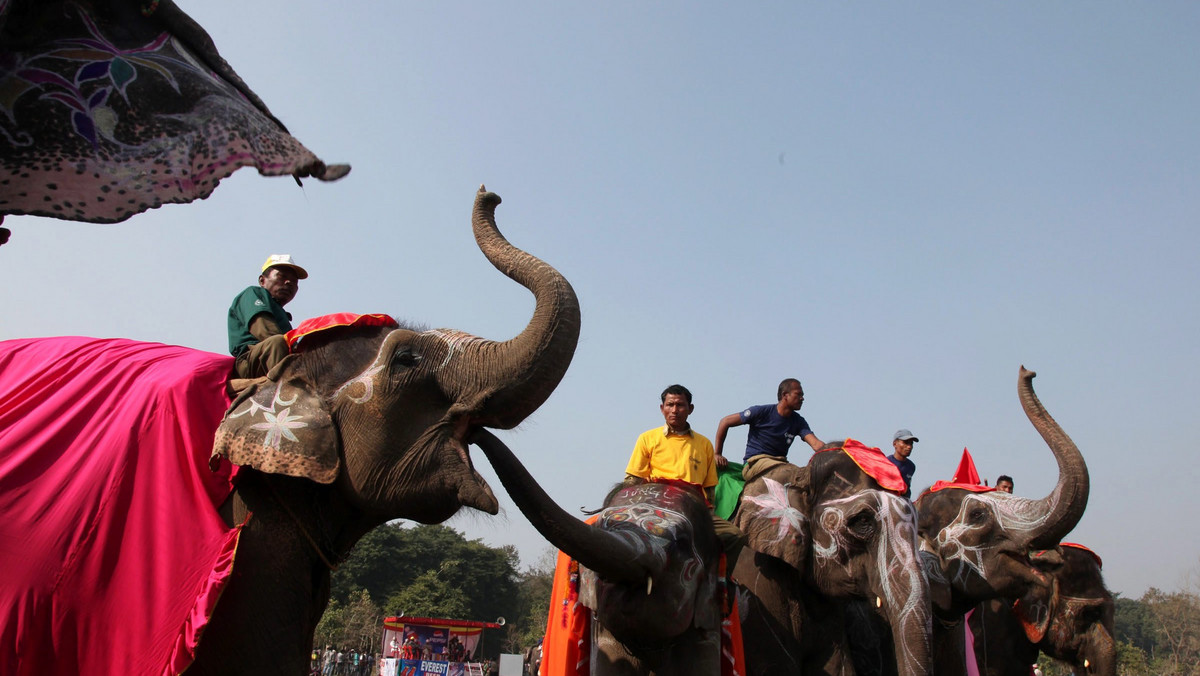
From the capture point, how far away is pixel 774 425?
28.6 feet

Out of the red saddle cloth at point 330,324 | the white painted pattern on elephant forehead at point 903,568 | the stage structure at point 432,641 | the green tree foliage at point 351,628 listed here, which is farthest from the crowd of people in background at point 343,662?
the red saddle cloth at point 330,324

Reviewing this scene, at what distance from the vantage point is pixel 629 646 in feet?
19.1

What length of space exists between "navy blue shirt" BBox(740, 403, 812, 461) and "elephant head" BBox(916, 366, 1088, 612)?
1865 millimetres

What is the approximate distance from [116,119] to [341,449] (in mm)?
1646

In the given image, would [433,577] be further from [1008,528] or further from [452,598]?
[1008,528]

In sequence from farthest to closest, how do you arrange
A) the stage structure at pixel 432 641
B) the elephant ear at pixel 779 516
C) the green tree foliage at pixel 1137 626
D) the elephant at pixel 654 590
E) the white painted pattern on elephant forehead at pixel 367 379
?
the green tree foliage at pixel 1137 626
the stage structure at pixel 432 641
the elephant ear at pixel 779 516
the elephant at pixel 654 590
the white painted pattern on elephant forehead at pixel 367 379

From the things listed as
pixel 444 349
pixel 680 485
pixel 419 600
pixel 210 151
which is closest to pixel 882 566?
pixel 680 485

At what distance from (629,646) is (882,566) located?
2209 millimetres

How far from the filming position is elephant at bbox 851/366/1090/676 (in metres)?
8.48

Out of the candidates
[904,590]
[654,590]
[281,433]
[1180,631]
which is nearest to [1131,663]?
[1180,631]

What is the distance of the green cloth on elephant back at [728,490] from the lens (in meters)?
8.05

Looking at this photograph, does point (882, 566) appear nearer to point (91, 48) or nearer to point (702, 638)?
point (702, 638)

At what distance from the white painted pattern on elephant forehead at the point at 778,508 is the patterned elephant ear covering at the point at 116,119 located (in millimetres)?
5901

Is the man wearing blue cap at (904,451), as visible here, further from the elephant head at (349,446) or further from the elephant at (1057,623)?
the elephant head at (349,446)
